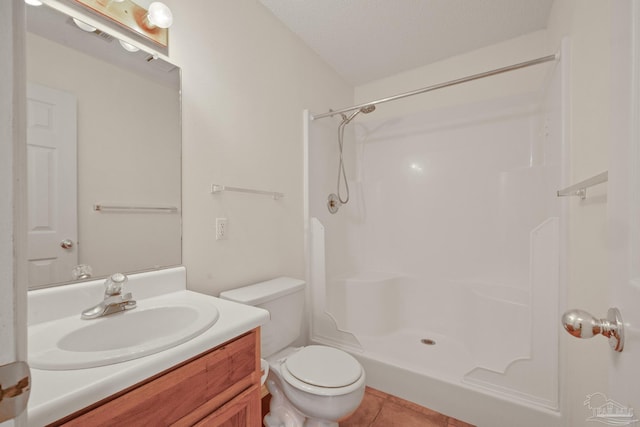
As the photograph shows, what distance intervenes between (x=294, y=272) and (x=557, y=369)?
155 cm

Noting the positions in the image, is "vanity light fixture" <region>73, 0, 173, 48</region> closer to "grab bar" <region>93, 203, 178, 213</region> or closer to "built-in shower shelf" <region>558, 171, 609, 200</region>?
"grab bar" <region>93, 203, 178, 213</region>

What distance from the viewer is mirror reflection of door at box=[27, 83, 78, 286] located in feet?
2.89

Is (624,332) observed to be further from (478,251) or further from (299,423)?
(478,251)

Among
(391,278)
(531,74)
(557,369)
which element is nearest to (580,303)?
(557,369)

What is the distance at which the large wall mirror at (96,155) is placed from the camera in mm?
905

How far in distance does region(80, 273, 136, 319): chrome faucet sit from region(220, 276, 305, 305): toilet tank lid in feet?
1.47

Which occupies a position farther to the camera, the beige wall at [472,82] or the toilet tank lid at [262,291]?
the beige wall at [472,82]

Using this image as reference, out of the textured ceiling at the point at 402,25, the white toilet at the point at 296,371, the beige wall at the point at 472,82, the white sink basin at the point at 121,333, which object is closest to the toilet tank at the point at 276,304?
the white toilet at the point at 296,371

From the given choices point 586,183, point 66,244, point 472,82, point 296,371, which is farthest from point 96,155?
point 472,82

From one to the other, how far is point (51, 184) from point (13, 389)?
947 mm

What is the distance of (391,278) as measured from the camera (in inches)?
94.4

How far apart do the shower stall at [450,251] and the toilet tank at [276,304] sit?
0.48 meters

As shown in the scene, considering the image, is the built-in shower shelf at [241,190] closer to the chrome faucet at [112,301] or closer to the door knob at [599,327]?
the chrome faucet at [112,301]

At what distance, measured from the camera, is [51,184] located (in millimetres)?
923
